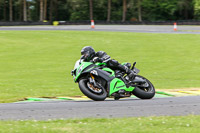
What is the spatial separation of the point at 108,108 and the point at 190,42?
19428 mm

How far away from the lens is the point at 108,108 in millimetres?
7852

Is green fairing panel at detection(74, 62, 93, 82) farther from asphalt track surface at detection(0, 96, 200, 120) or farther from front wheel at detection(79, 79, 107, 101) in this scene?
asphalt track surface at detection(0, 96, 200, 120)

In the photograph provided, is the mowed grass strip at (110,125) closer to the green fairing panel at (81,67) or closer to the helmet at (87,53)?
the green fairing panel at (81,67)

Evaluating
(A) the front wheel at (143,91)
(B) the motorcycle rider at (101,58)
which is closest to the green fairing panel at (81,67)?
(B) the motorcycle rider at (101,58)

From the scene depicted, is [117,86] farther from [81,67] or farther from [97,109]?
[97,109]

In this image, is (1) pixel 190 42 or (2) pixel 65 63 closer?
(2) pixel 65 63

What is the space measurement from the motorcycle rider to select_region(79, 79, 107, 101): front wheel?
623 millimetres

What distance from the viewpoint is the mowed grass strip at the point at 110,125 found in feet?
18.9

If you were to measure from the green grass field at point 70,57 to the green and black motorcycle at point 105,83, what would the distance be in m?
2.18

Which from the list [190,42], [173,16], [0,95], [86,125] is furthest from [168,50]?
[173,16]

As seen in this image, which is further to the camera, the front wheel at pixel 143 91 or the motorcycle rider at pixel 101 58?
the front wheel at pixel 143 91

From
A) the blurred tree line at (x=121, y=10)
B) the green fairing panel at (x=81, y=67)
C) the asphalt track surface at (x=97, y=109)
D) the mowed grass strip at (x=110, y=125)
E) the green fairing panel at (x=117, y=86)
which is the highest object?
the blurred tree line at (x=121, y=10)

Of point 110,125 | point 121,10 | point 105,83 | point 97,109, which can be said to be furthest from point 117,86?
point 121,10

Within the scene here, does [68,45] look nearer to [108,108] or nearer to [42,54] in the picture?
[42,54]
